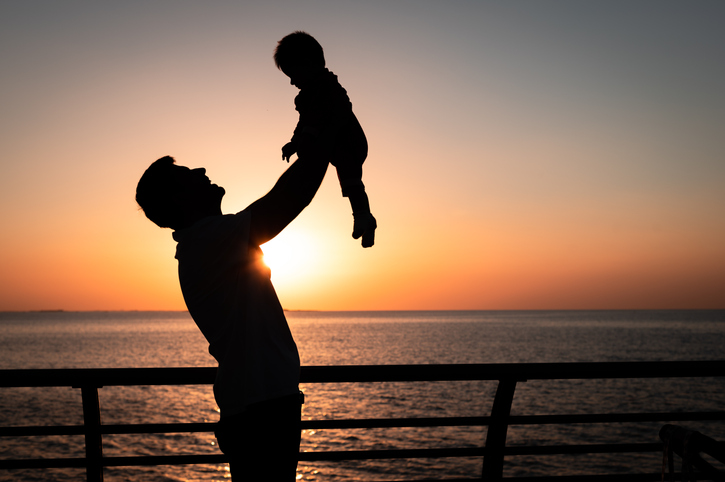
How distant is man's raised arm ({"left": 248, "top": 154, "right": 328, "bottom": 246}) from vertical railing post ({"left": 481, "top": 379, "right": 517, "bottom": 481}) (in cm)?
208

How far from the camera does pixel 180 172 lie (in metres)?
1.71

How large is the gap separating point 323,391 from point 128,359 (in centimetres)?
3748

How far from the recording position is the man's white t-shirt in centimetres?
154

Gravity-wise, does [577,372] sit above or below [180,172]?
below

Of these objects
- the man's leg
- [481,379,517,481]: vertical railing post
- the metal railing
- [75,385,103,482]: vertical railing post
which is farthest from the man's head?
[481,379,517,481]: vertical railing post

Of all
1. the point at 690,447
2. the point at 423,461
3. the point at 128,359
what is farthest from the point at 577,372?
the point at 128,359

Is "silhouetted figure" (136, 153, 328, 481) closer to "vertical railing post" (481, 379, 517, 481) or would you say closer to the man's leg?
the man's leg

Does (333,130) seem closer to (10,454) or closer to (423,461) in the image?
(423,461)

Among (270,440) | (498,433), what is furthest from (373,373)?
(270,440)

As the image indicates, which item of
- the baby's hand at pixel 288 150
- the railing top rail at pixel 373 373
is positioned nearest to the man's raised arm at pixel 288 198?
the baby's hand at pixel 288 150

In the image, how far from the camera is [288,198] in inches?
56.6

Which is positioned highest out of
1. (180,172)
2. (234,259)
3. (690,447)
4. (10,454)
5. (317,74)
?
(317,74)

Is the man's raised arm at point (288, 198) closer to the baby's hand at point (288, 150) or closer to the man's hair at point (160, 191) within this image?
the baby's hand at point (288, 150)

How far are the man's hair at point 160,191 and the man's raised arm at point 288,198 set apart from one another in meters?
0.35
